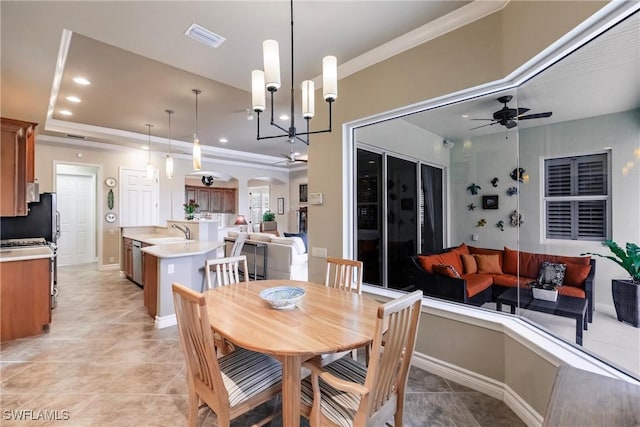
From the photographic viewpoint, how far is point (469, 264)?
3449mm

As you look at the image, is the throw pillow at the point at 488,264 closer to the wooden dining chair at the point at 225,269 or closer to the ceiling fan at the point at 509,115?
the ceiling fan at the point at 509,115

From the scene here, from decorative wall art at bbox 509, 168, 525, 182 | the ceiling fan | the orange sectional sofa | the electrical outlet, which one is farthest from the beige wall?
decorative wall art at bbox 509, 168, 525, 182

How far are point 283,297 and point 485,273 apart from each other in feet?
8.12

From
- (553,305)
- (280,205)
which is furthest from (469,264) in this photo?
(280,205)

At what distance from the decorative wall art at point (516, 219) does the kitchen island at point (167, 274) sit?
12.0 ft

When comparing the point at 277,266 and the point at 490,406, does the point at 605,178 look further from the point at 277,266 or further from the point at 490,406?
the point at 277,266

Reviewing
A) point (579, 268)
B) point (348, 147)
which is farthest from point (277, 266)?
point (579, 268)

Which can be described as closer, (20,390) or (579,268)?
(20,390)

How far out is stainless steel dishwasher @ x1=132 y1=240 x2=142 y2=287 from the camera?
5.09 metres

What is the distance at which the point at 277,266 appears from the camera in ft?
17.4

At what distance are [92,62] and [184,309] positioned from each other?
3.27 metres

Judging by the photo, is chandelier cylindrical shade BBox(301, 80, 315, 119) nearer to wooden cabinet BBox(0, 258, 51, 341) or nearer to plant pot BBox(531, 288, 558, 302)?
plant pot BBox(531, 288, 558, 302)

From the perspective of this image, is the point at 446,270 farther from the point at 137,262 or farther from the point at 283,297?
the point at 137,262

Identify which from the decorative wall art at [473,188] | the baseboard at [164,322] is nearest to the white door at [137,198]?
the baseboard at [164,322]
